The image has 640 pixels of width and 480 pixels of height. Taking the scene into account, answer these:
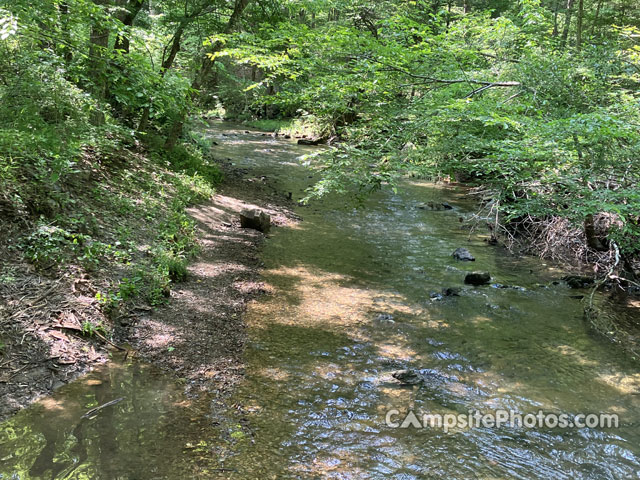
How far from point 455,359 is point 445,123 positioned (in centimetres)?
453

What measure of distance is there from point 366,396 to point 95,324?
138 inches

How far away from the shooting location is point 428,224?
13203mm

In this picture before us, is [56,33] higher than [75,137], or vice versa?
[56,33]

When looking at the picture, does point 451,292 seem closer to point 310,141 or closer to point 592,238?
point 592,238

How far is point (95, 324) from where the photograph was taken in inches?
209

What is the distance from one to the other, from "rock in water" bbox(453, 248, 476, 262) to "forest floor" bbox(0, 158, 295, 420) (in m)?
5.14

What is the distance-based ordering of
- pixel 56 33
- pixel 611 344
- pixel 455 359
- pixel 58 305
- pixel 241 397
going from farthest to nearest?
pixel 611 344, pixel 455 359, pixel 56 33, pixel 58 305, pixel 241 397

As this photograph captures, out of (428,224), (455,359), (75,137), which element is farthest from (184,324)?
(428,224)

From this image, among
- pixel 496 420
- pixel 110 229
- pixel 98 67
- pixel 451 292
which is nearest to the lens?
pixel 496 420

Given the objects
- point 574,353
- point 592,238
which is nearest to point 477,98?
point 592,238

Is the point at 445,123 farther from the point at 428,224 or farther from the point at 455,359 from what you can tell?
the point at 428,224

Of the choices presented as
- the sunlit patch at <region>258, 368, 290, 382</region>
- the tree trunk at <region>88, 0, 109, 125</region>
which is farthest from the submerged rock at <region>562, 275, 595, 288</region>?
the tree trunk at <region>88, 0, 109, 125</region>

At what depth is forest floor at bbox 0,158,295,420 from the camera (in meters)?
4.46

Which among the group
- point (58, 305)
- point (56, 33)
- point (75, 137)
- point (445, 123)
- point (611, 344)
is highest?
point (56, 33)
